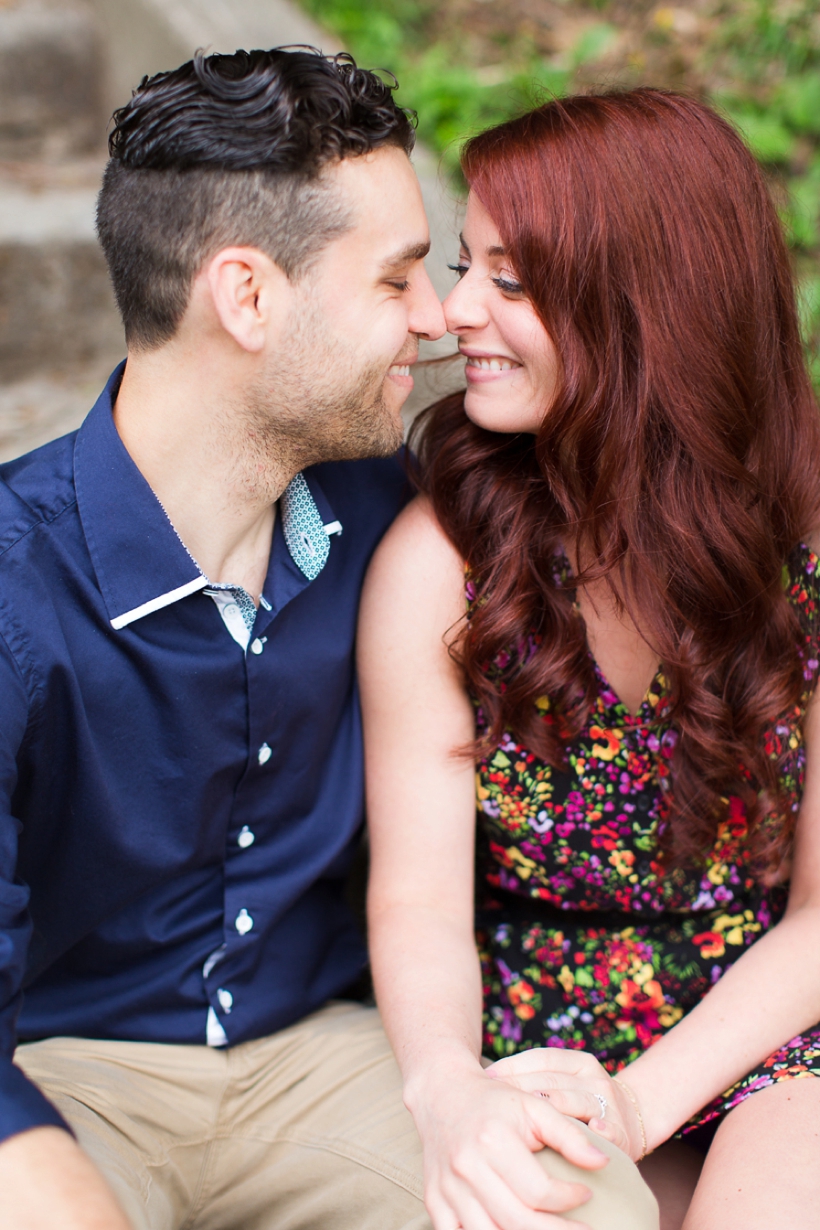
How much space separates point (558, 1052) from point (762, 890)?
63cm

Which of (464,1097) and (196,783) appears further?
(196,783)

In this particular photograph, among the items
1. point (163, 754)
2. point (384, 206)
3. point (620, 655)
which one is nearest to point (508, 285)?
point (384, 206)

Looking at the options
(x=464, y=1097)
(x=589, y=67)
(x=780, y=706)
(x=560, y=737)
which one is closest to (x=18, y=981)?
(x=464, y=1097)

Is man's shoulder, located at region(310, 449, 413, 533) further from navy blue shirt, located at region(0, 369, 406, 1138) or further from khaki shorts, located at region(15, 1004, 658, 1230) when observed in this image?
khaki shorts, located at region(15, 1004, 658, 1230)

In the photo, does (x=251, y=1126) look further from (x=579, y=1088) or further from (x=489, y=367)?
(x=489, y=367)

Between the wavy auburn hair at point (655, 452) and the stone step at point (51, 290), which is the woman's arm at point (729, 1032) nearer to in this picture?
the wavy auburn hair at point (655, 452)

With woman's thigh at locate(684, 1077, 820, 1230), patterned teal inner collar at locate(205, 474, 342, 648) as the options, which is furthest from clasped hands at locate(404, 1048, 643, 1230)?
patterned teal inner collar at locate(205, 474, 342, 648)

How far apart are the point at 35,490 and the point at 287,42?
2603 millimetres

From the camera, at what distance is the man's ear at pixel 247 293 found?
1724 mm

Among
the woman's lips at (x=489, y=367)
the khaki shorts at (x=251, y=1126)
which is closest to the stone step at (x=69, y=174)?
the woman's lips at (x=489, y=367)

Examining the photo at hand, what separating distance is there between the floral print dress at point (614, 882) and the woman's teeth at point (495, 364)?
361 millimetres

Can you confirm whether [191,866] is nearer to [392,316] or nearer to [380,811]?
[380,811]

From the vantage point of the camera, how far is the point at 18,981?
4.90 ft

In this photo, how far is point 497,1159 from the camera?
1.50 metres
